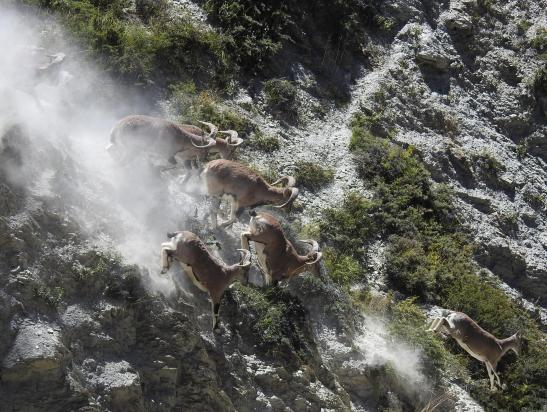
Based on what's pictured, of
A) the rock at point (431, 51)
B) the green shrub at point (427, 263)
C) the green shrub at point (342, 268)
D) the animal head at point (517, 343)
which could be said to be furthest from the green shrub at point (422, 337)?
the rock at point (431, 51)

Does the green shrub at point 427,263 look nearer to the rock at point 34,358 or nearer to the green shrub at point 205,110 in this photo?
the green shrub at point 205,110

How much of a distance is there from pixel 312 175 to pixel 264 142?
147 cm

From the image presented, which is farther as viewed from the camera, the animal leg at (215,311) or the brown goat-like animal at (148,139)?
the brown goat-like animal at (148,139)

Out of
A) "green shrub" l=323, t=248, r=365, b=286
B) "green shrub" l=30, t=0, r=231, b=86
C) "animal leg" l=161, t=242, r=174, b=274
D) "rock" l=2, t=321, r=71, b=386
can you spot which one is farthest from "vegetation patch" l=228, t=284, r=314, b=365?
"green shrub" l=30, t=0, r=231, b=86

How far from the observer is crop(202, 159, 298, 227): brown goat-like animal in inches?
542

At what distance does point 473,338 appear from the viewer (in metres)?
16.6

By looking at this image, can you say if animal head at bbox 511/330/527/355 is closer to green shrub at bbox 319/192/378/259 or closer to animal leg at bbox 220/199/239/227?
green shrub at bbox 319/192/378/259

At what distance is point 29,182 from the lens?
11156 mm

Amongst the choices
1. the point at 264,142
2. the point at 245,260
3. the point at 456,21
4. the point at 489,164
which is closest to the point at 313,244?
the point at 245,260

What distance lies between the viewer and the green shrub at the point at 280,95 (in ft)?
65.9

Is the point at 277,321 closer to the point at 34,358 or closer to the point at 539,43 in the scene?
the point at 34,358

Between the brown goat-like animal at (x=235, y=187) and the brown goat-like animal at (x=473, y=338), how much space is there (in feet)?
16.7

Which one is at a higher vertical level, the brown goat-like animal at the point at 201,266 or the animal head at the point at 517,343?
the brown goat-like animal at the point at 201,266

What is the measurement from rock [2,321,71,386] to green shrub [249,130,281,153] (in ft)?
31.5
